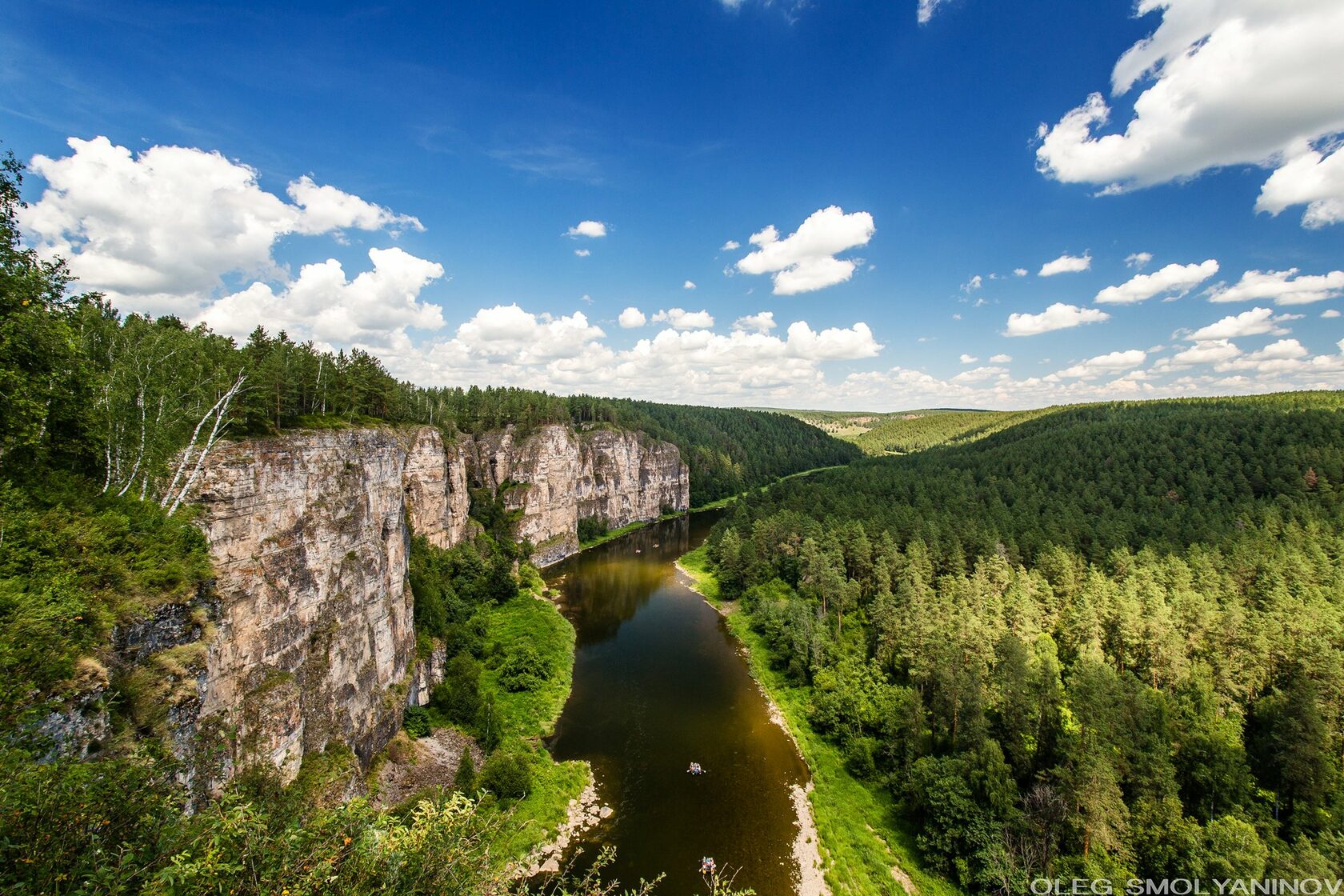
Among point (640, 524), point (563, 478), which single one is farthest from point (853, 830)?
point (640, 524)

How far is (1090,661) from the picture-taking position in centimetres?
2667

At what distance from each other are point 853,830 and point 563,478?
179ft

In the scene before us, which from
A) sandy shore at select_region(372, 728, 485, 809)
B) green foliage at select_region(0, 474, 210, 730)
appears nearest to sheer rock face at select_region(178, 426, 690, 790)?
sandy shore at select_region(372, 728, 485, 809)

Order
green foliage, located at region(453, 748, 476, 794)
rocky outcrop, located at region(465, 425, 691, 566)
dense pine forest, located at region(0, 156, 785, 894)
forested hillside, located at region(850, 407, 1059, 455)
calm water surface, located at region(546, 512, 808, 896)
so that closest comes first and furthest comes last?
dense pine forest, located at region(0, 156, 785, 894) → calm water surface, located at region(546, 512, 808, 896) → green foliage, located at region(453, 748, 476, 794) → rocky outcrop, located at region(465, 425, 691, 566) → forested hillside, located at region(850, 407, 1059, 455)

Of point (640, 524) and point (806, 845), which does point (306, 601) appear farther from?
point (640, 524)

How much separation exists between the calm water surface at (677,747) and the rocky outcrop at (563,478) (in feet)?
56.5

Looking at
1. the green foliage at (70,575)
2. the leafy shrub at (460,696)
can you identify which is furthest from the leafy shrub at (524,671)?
the green foliage at (70,575)

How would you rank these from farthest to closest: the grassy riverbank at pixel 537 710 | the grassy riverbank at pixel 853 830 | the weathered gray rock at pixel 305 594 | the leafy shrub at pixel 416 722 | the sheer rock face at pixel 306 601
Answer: the leafy shrub at pixel 416 722 → the grassy riverbank at pixel 537 710 → the grassy riverbank at pixel 853 830 → the weathered gray rock at pixel 305 594 → the sheer rock face at pixel 306 601

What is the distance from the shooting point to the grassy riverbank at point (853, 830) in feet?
69.3

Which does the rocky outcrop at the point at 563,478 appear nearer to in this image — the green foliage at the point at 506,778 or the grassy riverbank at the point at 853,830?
the green foliage at the point at 506,778

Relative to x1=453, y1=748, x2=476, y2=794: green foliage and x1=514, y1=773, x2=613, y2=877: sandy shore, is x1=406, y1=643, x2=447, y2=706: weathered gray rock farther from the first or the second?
x1=514, y1=773, x2=613, y2=877: sandy shore

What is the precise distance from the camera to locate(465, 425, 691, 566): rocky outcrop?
65.4 m

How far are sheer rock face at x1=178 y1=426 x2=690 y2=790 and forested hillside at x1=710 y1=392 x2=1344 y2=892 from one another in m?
24.6

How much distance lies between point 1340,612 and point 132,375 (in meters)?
55.0
